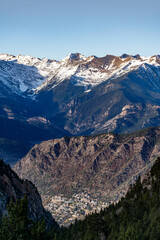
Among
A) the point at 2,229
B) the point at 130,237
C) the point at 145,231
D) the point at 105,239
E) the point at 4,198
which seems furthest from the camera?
the point at 4,198

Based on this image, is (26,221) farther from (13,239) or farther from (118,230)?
(118,230)

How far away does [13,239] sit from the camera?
128 metres

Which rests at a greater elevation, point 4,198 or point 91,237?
point 4,198

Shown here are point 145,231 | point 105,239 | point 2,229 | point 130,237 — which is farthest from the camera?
point 105,239

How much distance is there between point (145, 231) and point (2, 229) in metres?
63.0

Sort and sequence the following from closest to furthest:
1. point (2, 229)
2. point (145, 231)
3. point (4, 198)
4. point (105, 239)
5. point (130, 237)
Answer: point (2, 229), point (130, 237), point (145, 231), point (105, 239), point (4, 198)

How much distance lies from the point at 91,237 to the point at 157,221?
25838 millimetres

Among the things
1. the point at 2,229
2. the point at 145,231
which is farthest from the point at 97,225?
the point at 2,229

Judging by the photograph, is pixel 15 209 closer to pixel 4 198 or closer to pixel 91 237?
pixel 91 237

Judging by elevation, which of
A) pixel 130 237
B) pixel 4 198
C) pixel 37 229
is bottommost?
pixel 130 237

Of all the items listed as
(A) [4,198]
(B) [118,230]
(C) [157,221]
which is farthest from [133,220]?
(A) [4,198]

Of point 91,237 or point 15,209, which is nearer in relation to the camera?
point 15,209

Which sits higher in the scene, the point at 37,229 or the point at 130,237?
the point at 37,229

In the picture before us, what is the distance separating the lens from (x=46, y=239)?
444 feet
